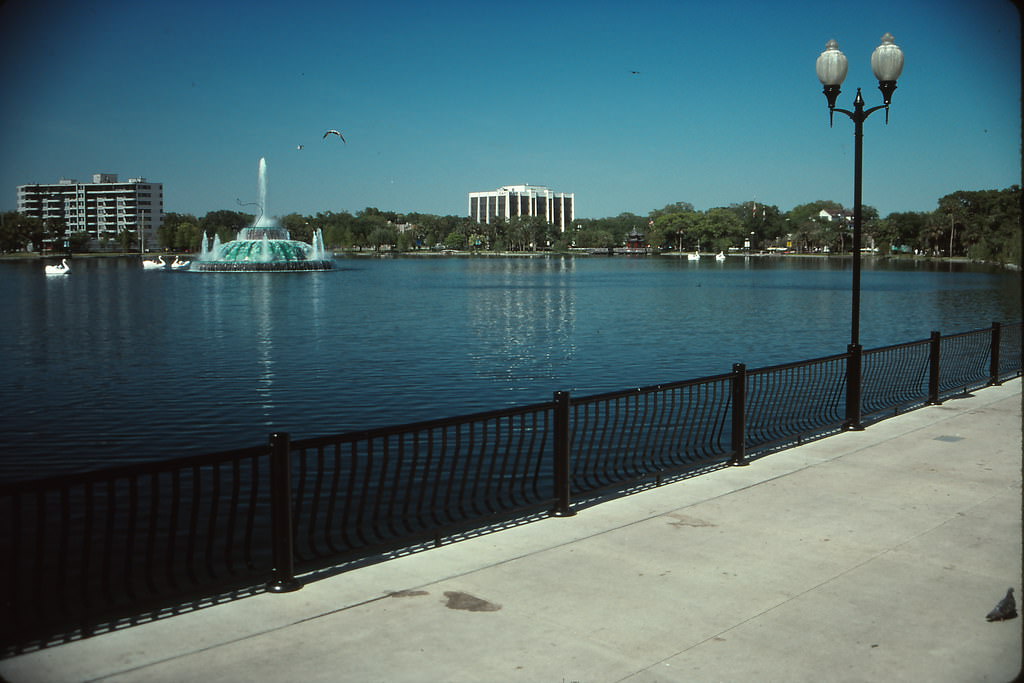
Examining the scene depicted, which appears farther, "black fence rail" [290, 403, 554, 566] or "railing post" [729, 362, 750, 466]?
"railing post" [729, 362, 750, 466]

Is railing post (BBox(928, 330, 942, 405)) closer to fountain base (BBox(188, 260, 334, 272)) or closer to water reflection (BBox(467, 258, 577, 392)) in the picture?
water reflection (BBox(467, 258, 577, 392))

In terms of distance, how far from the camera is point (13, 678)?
481 centimetres

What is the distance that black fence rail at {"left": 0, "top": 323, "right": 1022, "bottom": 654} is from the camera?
590 centimetres

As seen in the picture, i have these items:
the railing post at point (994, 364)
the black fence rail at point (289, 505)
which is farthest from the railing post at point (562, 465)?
the railing post at point (994, 364)

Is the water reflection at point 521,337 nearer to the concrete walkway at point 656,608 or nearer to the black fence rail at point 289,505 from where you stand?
the black fence rail at point 289,505

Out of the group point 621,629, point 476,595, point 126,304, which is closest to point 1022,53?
point 621,629

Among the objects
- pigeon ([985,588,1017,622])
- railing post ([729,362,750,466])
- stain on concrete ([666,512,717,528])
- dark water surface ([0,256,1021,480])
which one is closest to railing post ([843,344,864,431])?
railing post ([729,362,750,466])

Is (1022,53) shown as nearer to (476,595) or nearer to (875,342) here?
(476,595)

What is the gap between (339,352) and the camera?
104ft

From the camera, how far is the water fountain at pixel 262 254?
120500mm

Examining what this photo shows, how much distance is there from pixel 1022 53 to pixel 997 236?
131871 millimetres

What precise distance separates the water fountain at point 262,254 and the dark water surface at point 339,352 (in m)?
52.6

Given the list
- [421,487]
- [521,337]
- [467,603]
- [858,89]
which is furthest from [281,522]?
[521,337]

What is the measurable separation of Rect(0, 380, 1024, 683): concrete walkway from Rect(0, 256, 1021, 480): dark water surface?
10772mm
